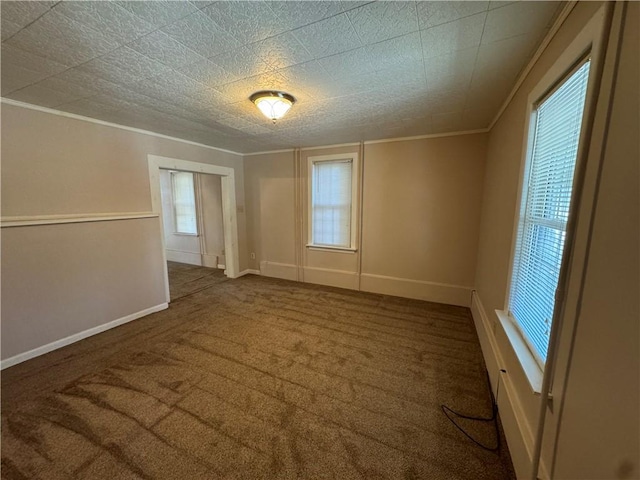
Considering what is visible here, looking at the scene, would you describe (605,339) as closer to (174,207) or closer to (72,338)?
(72,338)

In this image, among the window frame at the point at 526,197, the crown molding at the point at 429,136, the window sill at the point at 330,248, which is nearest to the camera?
the window frame at the point at 526,197

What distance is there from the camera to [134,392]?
1.92 m

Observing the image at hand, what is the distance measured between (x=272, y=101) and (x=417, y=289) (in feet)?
10.3

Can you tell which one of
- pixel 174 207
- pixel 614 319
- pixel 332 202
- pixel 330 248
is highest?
pixel 332 202

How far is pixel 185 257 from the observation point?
5.85 metres

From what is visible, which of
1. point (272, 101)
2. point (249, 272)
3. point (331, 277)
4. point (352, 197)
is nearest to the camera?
→ point (272, 101)

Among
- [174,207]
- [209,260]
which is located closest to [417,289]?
[209,260]

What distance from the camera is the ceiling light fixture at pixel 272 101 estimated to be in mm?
2082

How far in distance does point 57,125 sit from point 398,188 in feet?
13.0

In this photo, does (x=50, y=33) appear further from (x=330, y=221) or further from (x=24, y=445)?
(x=330, y=221)

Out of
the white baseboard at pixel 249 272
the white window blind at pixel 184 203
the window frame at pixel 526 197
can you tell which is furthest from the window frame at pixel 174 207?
→ the window frame at pixel 526 197

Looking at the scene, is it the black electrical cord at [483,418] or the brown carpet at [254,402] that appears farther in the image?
the black electrical cord at [483,418]

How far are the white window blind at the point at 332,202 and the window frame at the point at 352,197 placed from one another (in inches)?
1.4

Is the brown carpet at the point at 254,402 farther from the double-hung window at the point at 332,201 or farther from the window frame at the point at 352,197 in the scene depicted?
the double-hung window at the point at 332,201
